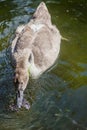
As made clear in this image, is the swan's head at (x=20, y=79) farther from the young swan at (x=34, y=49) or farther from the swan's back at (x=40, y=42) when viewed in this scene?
the swan's back at (x=40, y=42)

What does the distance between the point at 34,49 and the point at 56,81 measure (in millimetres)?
923

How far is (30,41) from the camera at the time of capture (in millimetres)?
8953

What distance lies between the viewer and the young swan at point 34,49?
302 inches

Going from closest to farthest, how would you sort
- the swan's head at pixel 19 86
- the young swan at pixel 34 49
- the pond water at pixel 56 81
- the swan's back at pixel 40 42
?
1. the pond water at pixel 56 81
2. the swan's head at pixel 19 86
3. the young swan at pixel 34 49
4. the swan's back at pixel 40 42

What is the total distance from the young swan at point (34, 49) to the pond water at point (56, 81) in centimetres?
23

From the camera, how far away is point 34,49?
28.9 feet

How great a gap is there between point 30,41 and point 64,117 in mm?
2296

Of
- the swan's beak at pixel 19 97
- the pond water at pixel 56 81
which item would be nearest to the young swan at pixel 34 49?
the swan's beak at pixel 19 97

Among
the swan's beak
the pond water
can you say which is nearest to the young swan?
the swan's beak

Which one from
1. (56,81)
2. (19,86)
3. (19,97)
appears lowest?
(56,81)

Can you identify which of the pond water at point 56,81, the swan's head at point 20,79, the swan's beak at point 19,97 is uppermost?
the swan's head at point 20,79

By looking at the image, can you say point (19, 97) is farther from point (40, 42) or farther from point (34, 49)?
point (40, 42)

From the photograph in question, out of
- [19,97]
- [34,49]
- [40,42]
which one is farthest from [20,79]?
[40,42]

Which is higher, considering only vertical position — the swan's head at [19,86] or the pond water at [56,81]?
the swan's head at [19,86]
